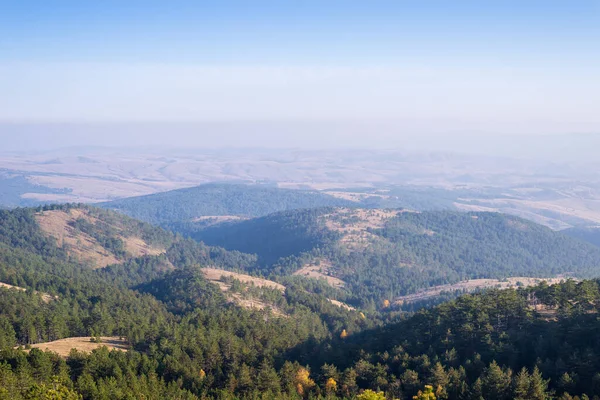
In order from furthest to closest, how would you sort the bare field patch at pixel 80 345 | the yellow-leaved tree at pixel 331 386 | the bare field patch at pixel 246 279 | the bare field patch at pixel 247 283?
1. the bare field patch at pixel 246 279
2. the bare field patch at pixel 247 283
3. the bare field patch at pixel 80 345
4. the yellow-leaved tree at pixel 331 386

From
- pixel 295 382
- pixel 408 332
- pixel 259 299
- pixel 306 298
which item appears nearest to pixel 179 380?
pixel 295 382

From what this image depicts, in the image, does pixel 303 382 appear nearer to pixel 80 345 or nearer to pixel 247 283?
pixel 80 345

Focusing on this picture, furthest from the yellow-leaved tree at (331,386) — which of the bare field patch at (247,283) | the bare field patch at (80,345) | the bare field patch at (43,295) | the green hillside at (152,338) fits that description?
the bare field patch at (43,295)

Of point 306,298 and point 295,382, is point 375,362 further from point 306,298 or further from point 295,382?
point 306,298

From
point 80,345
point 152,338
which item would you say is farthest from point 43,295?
point 80,345

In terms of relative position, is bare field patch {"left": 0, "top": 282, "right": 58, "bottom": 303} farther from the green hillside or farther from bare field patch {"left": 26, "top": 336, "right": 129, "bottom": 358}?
bare field patch {"left": 26, "top": 336, "right": 129, "bottom": 358}

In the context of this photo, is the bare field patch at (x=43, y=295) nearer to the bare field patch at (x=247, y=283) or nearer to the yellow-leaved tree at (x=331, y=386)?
the bare field patch at (x=247, y=283)

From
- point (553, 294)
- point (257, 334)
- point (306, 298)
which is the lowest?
point (306, 298)

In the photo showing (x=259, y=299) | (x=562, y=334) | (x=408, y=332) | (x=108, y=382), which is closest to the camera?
(x=108, y=382)
